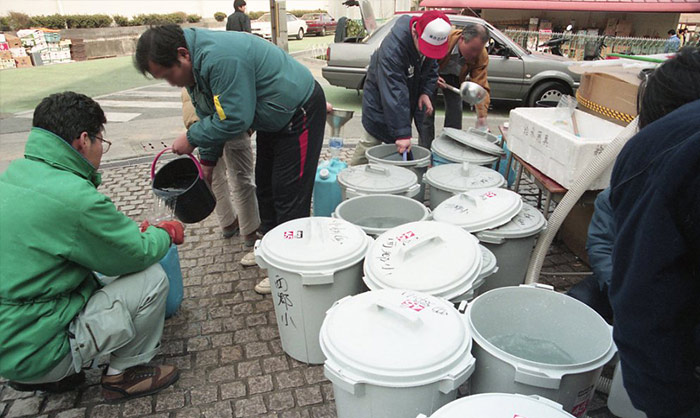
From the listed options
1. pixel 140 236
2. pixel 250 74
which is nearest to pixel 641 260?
pixel 140 236

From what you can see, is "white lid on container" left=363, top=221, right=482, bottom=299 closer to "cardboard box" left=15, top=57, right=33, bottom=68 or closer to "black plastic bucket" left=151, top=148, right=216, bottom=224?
"black plastic bucket" left=151, top=148, right=216, bottom=224

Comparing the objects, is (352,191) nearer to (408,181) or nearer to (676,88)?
(408,181)

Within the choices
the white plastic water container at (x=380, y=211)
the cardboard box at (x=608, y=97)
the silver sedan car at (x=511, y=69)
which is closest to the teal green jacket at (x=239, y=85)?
the white plastic water container at (x=380, y=211)

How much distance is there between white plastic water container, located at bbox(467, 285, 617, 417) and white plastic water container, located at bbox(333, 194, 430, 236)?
909 millimetres

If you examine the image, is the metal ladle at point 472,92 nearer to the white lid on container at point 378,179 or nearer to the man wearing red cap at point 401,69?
the man wearing red cap at point 401,69

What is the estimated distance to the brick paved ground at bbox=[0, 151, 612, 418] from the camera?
2213 mm

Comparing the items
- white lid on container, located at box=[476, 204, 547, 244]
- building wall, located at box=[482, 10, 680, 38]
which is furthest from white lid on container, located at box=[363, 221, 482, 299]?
building wall, located at box=[482, 10, 680, 38]

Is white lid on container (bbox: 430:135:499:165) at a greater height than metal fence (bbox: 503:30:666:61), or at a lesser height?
lesser

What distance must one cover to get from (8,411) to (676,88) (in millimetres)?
3122

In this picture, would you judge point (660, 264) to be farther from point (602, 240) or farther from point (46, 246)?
point (46, 246)

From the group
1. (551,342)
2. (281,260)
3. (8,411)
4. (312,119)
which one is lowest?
(8,411)

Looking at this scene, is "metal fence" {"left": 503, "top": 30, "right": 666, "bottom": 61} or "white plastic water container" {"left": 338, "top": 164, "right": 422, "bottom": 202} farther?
"metal fence" {"left": 503, "top": 30, "right": 666, "bottom": 61}

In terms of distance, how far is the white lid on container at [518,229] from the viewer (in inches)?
97.4

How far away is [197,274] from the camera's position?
3387mm
